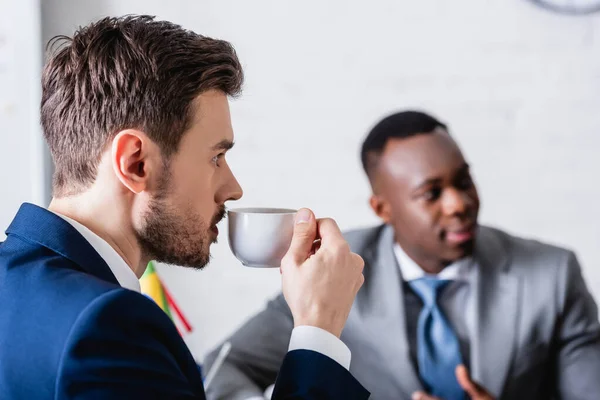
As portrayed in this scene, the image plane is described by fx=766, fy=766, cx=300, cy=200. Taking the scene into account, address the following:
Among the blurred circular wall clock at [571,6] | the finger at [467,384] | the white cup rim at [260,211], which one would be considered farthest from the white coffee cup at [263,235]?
the blurred circular wall clock at [571,6]

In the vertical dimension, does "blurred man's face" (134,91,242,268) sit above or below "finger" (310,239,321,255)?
above

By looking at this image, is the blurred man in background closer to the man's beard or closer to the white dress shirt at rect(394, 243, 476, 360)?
the white dress shirt at rect(394, 243, 476, 360)

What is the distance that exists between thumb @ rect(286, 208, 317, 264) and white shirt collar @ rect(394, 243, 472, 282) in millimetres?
717

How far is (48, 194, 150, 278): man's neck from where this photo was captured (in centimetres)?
97

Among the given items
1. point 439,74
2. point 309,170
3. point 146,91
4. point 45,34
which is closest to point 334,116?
point 309,170

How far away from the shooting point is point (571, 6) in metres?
1.75

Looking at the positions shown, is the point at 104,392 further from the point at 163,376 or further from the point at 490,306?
the point at 490,306

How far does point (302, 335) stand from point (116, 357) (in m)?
0.23

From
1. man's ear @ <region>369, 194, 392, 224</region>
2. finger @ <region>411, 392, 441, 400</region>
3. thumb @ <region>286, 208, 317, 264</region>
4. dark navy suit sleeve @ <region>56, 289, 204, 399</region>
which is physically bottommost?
finger @ <region>411, 392, 441, 400</region>

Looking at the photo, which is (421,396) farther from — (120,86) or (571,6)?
(120,86)

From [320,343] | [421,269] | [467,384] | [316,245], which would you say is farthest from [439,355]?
[320,343]

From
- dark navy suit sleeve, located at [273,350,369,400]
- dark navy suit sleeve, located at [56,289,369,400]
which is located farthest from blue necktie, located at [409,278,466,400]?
dark navy suit sleeve, located at [56,289,369,400]

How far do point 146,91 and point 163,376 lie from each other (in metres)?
0.39

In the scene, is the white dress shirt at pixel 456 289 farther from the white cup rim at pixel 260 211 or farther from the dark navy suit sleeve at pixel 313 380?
the dark navy suit sleeve at pixel 313 380
